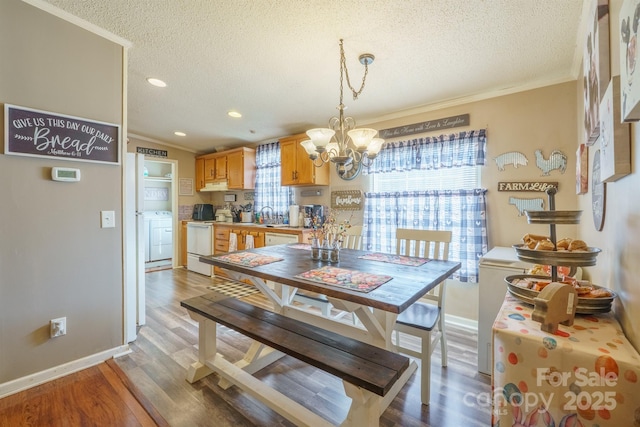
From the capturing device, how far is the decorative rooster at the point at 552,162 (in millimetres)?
2396

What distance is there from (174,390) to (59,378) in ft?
2.79

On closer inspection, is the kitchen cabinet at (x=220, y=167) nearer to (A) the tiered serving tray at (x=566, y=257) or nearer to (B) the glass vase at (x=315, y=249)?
(B) the glass vase at (x=315, y=249)

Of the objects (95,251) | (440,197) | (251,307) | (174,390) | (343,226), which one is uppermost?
(440,197)

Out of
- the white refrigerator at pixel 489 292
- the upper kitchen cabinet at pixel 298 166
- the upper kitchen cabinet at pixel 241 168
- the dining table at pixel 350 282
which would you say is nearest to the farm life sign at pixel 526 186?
the white refrigerator at pixel 489 292

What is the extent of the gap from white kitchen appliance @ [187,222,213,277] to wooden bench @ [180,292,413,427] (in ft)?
9.46

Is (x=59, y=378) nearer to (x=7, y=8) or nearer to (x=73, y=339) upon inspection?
(x=73, y=339)

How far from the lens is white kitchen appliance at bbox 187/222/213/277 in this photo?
4887 mm

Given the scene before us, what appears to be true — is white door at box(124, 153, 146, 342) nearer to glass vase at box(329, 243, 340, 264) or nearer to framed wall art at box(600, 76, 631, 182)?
glass vase at box(329, 243, 340, 264)

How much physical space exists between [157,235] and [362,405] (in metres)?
6.04

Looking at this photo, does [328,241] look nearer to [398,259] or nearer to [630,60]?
[398,259]

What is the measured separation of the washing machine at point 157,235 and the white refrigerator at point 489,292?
591 cm

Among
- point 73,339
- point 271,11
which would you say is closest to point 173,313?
point 73,339

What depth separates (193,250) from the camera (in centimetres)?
513

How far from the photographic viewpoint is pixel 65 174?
6.34 feet
